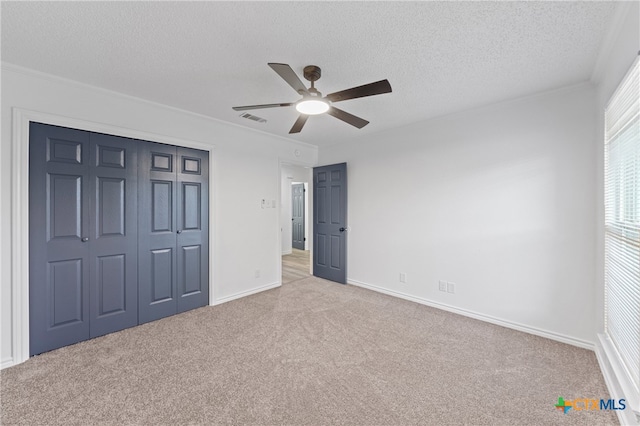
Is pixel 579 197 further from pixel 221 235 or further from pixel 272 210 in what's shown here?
pixel 221 235

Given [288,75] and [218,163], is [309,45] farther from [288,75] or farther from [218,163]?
[218,163]

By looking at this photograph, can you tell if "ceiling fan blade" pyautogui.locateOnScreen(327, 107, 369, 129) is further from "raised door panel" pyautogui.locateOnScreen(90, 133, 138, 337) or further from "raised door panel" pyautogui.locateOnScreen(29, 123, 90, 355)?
"raised door panel" pyautogui.locateOnScreen(29, 123, 90, 355)

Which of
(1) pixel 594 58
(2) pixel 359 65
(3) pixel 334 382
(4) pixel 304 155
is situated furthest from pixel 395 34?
(4) pixel 304 155

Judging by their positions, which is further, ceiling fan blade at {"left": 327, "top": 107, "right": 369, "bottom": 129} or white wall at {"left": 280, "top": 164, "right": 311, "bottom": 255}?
white wall at {"left": 280, "top": 164, "right": 311, "bottom": 255}

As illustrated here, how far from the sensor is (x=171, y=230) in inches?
123

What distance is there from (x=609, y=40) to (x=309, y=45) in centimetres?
207

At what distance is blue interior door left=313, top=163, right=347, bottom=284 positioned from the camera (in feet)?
14.8

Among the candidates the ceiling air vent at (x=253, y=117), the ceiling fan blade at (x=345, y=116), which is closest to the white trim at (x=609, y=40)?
the ceiling fan blade at (x=345, y=116)

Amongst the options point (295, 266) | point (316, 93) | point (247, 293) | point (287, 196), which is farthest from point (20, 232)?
point (287, 196)

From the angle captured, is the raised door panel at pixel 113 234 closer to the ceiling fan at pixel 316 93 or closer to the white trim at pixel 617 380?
the ceiling fan at pixel 316 93

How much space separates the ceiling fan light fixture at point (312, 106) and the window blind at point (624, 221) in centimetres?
182

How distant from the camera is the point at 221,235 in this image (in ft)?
11.7

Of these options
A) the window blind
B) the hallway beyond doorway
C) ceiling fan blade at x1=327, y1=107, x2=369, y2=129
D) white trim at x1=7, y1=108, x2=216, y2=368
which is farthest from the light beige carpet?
ceiling fan blade at x1=327, y1=107, x2=369, y2=129

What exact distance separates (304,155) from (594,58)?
3634mm
